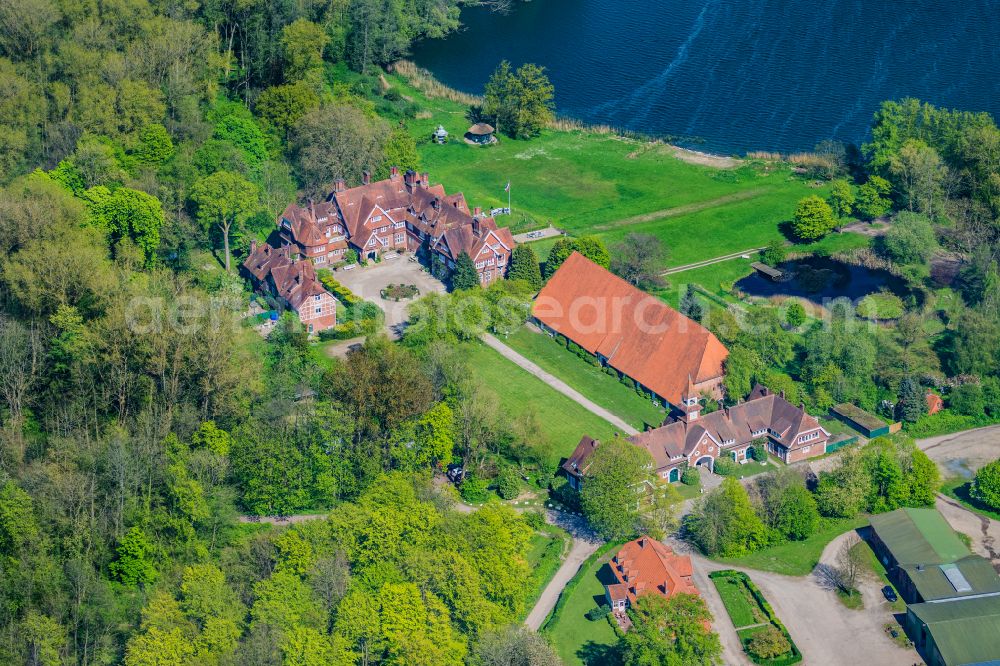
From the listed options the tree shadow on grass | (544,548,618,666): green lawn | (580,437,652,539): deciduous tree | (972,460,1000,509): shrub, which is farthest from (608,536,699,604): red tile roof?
(972,460,1000,509): shrub

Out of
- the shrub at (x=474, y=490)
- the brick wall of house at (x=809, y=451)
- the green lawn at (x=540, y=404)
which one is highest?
the brick wall of house at (x=809, y=451)

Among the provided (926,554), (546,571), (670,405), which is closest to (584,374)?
(670,405)

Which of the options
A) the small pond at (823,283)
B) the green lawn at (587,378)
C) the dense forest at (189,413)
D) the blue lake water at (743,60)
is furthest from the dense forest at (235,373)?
the blue lake water at (743,60)

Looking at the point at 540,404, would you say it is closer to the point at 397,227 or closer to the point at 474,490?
the point at 474,490

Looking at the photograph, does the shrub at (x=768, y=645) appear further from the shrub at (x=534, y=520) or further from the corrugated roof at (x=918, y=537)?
the shrub at (x=534, y=520)

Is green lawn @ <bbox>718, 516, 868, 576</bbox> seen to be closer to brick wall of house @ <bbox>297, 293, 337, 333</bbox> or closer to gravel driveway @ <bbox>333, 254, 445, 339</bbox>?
gravel driveway @ <bbox>333, 254, 445, 339</bbox>

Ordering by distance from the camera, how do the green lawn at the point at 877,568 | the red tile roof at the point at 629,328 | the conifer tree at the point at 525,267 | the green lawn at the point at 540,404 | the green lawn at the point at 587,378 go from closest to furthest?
the green lawn at the point at 877,568 → the green lawn at the point at 540,404 → the green lawn at the point at 587,378 → the red tile roof at the point at 629,328 → the conifer tree at the point at 525,267
